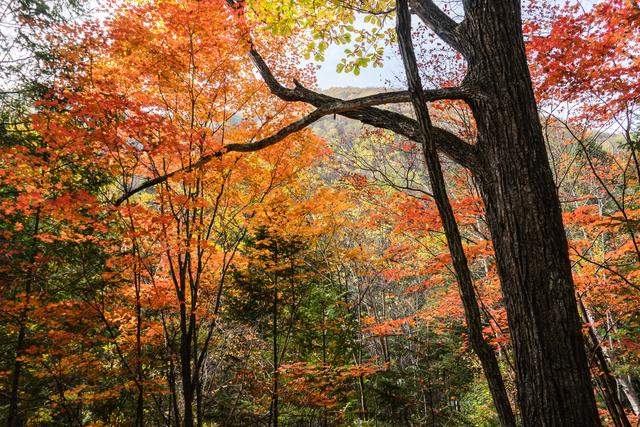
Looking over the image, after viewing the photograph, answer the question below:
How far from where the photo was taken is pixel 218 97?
5926mm

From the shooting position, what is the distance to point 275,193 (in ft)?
26.7

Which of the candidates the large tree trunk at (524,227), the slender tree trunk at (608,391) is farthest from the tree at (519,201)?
the slender tree trunk at (608,391)

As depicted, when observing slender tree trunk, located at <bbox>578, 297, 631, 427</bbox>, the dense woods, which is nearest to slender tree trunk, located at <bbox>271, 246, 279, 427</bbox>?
the dense woods

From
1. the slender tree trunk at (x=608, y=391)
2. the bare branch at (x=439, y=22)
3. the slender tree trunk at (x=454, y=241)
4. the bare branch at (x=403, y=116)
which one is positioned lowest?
the slender tree trunk at (x=608, y=391)

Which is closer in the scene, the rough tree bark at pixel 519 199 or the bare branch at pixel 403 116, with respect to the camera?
the rough tree bark at pixel 519 199

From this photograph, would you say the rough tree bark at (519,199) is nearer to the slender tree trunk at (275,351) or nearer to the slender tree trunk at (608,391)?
the slender tree trunk at (608,391)

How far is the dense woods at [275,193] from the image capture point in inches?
80.2

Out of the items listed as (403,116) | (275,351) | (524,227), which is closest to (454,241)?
(524,227)

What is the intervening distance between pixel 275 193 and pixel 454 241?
6.72m

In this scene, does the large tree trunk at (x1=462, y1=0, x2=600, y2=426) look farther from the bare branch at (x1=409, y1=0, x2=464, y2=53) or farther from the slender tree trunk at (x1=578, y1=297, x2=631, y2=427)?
the slender tree trunk at (x1=578, y1=297, x2=631, y2=427)

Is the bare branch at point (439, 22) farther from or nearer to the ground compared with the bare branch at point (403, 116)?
farther from the ground

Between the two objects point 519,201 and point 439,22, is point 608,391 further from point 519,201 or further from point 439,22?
point 439,22

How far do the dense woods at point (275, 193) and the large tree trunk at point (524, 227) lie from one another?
1 centimetres

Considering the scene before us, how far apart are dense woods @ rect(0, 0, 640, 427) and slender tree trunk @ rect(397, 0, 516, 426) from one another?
0.01 meters
